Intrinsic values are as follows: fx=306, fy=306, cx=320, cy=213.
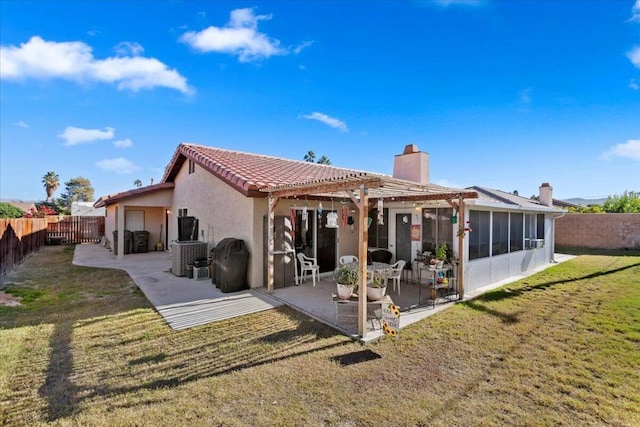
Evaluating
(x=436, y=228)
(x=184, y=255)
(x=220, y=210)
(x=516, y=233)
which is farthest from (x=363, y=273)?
(x=516, y=233)

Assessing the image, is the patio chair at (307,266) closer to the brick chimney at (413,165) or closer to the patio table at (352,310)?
the patio table at (352,310)

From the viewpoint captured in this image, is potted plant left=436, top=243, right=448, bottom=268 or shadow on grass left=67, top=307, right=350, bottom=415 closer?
shadow on grass left=67, top=307, right=350, bottom=415

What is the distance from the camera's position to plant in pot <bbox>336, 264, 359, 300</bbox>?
6.02m

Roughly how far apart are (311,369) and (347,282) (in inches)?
83.5

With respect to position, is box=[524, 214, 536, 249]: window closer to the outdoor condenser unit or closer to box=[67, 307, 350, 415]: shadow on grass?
box=[67, 307, 350, 415]: shadow on grass

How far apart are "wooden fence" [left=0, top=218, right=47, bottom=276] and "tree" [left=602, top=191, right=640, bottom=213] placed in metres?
32.1

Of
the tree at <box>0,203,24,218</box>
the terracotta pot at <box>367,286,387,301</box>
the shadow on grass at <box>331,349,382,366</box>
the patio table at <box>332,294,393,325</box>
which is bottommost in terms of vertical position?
the shadow on grass at <box>331,349,382,366</box>

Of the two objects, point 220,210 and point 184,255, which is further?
point 220,210

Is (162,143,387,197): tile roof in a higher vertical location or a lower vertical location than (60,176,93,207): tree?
lower

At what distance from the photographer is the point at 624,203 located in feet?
67.7

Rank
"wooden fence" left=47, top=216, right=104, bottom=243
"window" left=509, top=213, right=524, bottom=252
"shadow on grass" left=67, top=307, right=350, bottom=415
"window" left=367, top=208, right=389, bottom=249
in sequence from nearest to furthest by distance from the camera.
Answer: "shadow on grass" left=67, top=307, right=350, bottom=415
"window" left=367, top=208, right=389, bottom=249
"window" left=509, top=213, right=524, bottom=252
"wooden fence" left=47, top=216, right=104, bottom=243

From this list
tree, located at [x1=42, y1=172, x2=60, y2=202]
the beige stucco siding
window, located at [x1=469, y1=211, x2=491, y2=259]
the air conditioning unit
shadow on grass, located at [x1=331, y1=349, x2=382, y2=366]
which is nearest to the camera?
shadow on grass, located at [x1=331, y1=349, x2=382, y2=366]

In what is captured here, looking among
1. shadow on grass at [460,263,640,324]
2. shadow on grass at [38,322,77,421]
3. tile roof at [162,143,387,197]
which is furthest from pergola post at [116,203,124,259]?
shadow on grass at [460,263,640,324]

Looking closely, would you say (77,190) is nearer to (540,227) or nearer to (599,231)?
(540,227)
